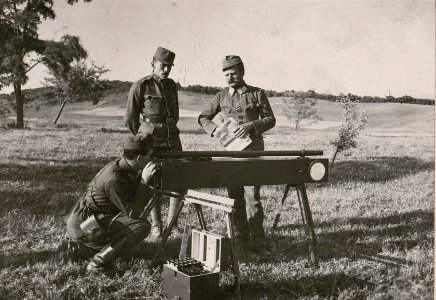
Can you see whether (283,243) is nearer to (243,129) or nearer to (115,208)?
(243,129)

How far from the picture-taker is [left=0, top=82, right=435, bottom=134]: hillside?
17.5 meters

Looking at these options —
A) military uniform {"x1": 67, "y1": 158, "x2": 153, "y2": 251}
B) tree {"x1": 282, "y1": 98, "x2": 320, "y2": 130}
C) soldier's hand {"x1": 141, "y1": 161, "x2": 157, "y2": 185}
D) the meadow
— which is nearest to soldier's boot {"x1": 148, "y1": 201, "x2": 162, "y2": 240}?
the meadow

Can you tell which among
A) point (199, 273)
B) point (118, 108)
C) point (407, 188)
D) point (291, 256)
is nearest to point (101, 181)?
point (199, 273)

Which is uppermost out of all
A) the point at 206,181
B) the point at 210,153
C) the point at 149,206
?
the point at 210,153

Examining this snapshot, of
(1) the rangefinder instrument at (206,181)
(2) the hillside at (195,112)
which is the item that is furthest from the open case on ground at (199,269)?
(2) the hillside at (195,112)

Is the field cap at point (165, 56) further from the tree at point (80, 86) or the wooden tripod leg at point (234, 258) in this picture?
the tree at point (80, 86)

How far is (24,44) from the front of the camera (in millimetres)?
8453

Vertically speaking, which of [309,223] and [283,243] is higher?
[309,223]

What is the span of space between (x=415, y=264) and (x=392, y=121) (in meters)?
16.7

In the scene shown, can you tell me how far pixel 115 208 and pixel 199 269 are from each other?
105 cm

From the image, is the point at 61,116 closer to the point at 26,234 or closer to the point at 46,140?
the point at 46,140

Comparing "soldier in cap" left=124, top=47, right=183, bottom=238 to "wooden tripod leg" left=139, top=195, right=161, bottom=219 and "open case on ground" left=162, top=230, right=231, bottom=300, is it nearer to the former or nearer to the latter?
"wooden tripod leg" left=139, top=195, right=161, bottom=219

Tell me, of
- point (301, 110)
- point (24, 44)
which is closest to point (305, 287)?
point (24, 44)

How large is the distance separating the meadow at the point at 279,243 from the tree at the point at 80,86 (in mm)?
17323
